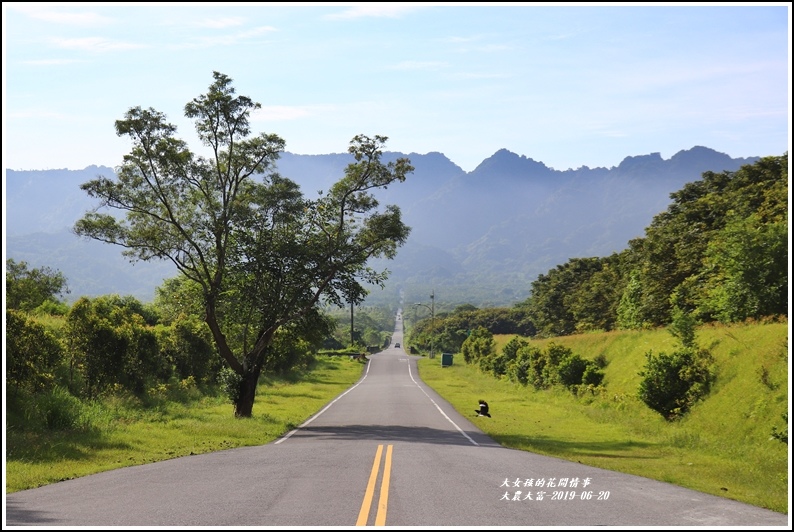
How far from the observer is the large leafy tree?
30.0 metres

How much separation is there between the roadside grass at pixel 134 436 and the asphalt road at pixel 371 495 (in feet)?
4.28

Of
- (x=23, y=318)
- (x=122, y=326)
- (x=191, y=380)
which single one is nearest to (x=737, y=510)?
(x=23, y=318)

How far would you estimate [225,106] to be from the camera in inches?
1184

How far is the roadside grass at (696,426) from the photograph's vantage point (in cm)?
1744

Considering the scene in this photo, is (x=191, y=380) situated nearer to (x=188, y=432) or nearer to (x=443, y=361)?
(x=188, y=432)

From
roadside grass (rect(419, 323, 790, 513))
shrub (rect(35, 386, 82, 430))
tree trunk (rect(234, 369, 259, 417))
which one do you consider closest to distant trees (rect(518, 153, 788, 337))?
roadside grass (rect(419, 323, 790, 513))

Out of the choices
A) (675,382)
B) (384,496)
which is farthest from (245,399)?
(384,496)

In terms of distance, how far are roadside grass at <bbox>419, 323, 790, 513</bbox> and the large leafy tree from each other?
31.2 feet

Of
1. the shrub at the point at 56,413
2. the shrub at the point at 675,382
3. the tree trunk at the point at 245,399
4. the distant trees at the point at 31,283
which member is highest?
the distant trees at the point at 31,283

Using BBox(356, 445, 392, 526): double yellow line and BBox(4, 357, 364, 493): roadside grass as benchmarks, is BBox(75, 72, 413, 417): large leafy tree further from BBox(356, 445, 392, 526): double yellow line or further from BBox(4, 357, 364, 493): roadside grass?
BBox(356, 445, 392, 526): double yellow line

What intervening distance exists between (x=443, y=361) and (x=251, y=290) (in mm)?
68413

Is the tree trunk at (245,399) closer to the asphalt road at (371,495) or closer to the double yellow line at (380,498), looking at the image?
the asphalt road at (371,495)

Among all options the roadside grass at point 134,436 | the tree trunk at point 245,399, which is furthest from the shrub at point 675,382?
the tree trunk at point 245,399

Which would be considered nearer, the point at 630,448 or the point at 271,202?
the point at 630,448
